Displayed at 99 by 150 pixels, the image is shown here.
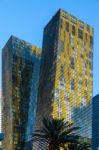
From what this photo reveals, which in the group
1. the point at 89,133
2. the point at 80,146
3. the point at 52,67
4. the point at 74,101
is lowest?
the point at 80,146

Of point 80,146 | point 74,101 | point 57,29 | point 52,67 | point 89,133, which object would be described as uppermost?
point 57,29

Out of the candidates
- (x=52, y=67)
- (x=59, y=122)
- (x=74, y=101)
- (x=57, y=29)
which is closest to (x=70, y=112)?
(x=74, y=101)

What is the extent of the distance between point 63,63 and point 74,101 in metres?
19.1

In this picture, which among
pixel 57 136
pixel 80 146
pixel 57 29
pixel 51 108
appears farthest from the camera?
pixel 57 29

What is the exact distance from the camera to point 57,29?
650 feet

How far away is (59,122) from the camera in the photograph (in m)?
94.3

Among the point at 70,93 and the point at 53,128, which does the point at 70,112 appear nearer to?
the point at 70,93

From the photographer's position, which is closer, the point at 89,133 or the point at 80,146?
the point at 80,146

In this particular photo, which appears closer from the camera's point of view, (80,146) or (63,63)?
(80,146)

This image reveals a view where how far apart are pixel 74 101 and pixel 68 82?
9636 millimetres

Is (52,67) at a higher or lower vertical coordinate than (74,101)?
higher

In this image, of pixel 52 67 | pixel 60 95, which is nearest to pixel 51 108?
pixel 60 95

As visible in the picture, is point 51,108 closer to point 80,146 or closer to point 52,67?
point 52,67

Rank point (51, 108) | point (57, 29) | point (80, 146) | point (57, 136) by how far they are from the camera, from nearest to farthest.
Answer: point (57, 136) → point (80, 146) → point (51, 108) → point (57, 29)
